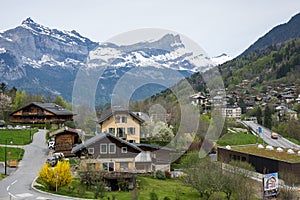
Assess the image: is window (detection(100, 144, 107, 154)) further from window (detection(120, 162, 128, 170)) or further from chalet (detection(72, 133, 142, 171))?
window (detection(120, 162, 128, 170))

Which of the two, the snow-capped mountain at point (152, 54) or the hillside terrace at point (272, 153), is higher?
the snow-capped mountain at point (152, 54)

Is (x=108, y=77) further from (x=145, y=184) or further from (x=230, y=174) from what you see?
(x=230, y=174)

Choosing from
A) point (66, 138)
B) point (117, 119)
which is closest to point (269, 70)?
point (117, 119)

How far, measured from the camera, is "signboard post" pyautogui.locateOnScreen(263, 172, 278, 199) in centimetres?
2266

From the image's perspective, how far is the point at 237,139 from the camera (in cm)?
5234

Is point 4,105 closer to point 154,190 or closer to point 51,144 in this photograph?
point 51,144

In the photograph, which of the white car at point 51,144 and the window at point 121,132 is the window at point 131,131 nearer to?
the window at point 121,132

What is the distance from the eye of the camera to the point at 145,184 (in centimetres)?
2431

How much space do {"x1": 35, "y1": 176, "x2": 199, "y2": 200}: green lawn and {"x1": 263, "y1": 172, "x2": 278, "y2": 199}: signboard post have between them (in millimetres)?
4070

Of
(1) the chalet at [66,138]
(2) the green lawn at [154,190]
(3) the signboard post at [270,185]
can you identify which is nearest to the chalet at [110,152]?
(2) the green lawn at [154,190]

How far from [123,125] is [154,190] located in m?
12.5

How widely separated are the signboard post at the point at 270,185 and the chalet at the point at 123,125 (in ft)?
44.7

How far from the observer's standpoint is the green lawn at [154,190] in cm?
2002

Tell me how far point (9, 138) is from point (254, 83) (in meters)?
114
